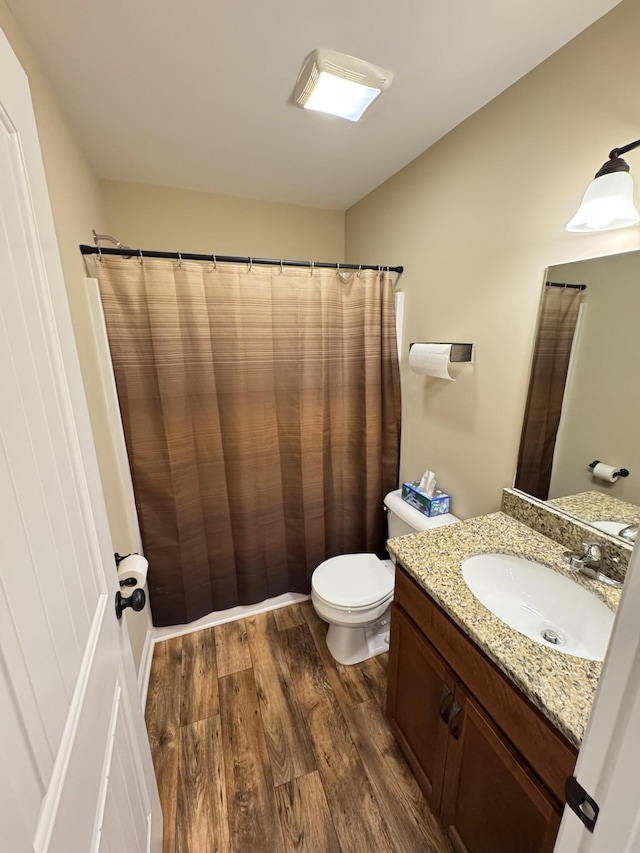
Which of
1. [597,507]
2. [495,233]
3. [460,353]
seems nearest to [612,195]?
[495,233]

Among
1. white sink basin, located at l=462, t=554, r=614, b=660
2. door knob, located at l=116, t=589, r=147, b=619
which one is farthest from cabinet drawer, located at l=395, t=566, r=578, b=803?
door knob, located at l=116, t=589, r=147, b=619

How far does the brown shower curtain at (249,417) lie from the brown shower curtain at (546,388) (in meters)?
0.82

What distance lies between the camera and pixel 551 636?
3.45 feet

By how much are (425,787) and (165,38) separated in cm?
252

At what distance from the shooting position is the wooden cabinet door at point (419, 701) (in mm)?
1048

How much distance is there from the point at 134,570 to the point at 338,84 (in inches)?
67.5

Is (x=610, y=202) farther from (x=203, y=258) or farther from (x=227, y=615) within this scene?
(x=227, y=615)

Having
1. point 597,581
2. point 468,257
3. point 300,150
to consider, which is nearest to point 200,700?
point 597,581

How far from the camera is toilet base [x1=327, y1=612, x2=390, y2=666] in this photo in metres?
1.72

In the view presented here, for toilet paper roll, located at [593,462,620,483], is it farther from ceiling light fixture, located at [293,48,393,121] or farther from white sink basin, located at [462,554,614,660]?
ceiling light fixture, located at [293,48,393,121]

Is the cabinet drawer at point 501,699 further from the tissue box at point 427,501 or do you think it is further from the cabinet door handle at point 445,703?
the tissue box at point 427,501

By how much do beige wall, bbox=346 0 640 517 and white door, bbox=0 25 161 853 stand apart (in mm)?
1435

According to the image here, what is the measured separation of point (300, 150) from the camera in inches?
62.7

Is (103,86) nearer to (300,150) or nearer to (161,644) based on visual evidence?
(300,150)
